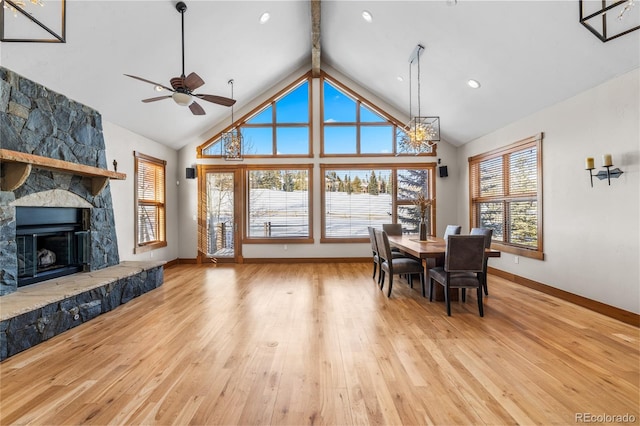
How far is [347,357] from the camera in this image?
8.30 feet

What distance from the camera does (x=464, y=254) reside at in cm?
349

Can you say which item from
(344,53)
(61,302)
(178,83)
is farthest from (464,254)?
(344,53)

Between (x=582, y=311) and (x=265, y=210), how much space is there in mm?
5707

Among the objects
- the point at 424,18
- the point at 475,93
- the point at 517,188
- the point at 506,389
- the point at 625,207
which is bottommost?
the point at 506,389

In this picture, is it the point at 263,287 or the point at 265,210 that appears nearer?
the point at 263,287

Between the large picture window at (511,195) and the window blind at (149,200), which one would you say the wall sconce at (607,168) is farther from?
the window blind at (149,200)

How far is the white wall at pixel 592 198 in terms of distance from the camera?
329cm

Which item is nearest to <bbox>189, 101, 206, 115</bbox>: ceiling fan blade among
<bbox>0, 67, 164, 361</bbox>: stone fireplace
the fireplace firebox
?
<bbox>0, 67, 164, 361</bbox>: stone fireplace

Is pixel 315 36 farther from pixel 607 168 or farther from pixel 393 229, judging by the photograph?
pixel 607 168

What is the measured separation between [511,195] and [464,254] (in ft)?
8.53

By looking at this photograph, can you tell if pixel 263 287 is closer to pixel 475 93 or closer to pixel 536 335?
pixel 536 335

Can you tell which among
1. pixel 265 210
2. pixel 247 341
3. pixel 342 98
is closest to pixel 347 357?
pixel 247 341

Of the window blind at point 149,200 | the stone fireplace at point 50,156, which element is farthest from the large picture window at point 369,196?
the stone fireplace at point 50,156

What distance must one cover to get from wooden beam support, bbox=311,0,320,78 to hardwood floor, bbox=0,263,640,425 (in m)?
4.49
